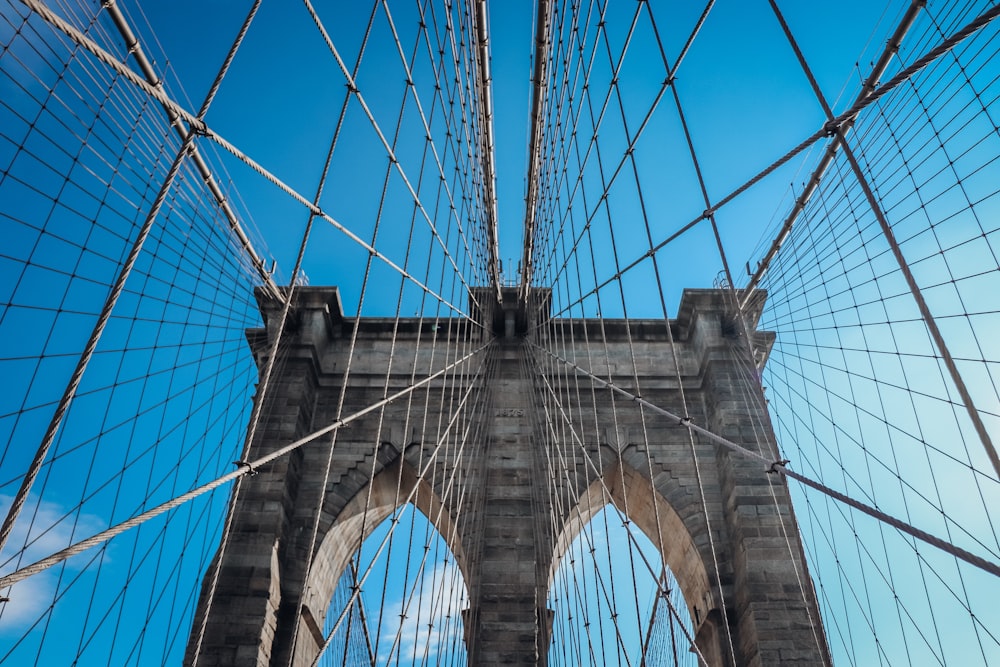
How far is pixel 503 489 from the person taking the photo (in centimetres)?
→ 948

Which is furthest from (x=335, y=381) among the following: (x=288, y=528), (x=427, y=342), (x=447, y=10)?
(x=447, y=10)

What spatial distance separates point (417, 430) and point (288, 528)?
202 centimetres

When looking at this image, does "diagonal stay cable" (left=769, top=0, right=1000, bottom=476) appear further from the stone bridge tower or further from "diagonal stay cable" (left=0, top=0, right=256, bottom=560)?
the stone bridge tower

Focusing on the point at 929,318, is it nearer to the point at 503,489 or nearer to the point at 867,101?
the point at 867,101

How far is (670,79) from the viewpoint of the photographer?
541 cm

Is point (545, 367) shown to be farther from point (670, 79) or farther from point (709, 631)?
point (670, 79)

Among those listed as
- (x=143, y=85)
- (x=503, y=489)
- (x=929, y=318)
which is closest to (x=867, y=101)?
(x=929, y=318)

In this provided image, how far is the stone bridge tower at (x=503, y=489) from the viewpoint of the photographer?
8.11m

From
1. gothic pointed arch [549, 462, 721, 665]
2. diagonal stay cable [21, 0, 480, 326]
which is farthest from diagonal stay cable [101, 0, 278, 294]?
gothic pointed arch [549, 462, 721, 665]

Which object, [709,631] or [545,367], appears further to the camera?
[545,367]

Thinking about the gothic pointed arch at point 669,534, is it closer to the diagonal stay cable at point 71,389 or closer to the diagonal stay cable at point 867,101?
the diagonal stay cable at point 867,101

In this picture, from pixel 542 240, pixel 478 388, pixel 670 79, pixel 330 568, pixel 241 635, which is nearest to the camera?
pixel 670 79

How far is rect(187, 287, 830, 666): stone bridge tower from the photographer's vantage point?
319 inches

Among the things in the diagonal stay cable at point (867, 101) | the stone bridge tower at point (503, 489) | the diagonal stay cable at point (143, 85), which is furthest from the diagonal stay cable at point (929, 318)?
the stone bridge tower at point (503, 489)
